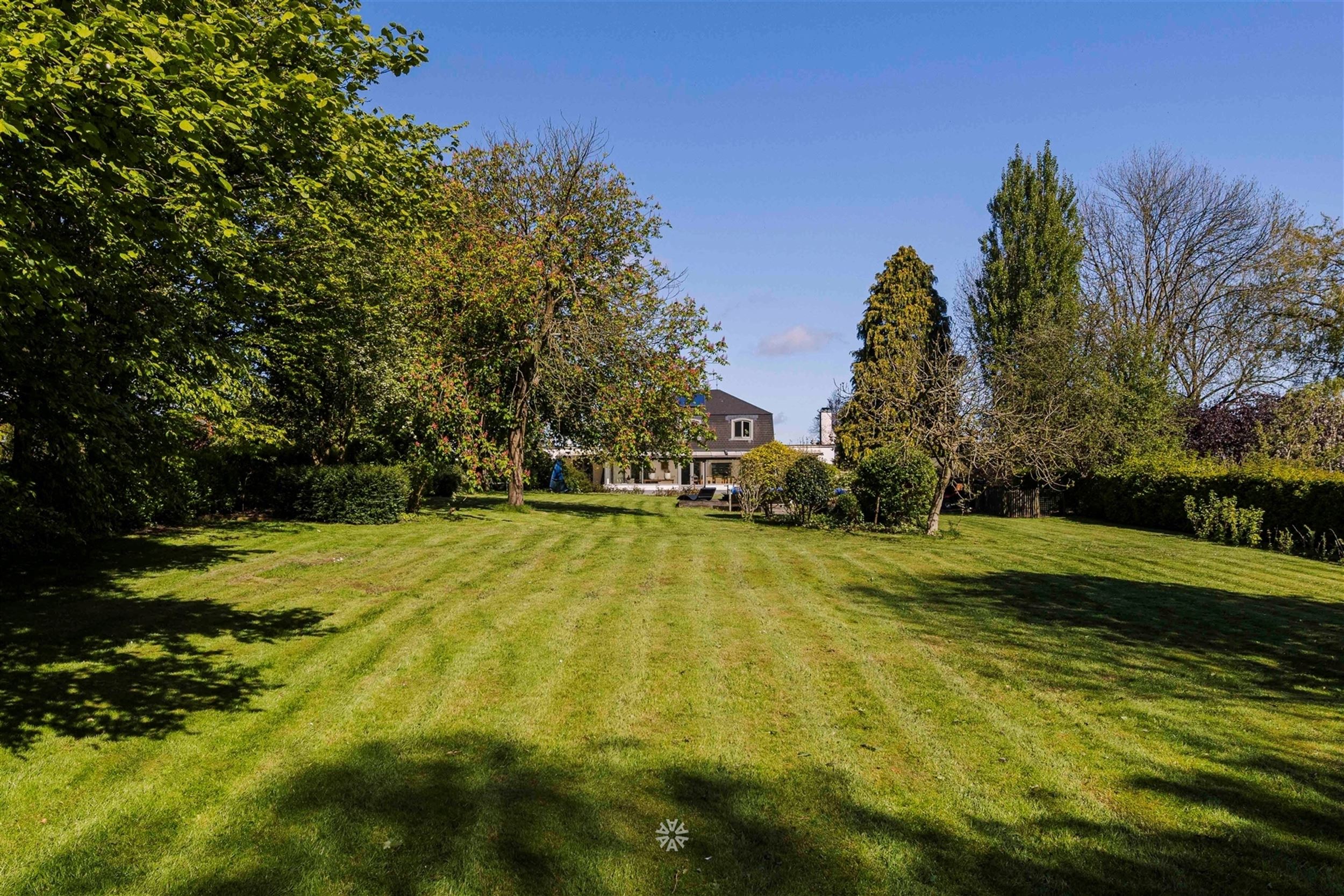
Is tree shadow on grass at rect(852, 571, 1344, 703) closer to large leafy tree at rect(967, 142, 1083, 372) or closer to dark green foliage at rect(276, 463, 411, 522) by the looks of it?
dark green foliage at rect(276, 463, 411, 522)

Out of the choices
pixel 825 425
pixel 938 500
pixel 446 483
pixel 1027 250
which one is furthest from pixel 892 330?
pixel 825 425

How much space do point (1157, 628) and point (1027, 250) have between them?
31.4 m

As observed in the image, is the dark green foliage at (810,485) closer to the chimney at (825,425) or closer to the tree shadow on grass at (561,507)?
the tree shadow on grass at (561,507)

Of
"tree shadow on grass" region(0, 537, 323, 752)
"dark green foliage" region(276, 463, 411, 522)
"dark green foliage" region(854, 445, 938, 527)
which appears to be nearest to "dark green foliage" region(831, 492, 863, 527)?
"dark green foliage" region(854, 445, 938, 527)

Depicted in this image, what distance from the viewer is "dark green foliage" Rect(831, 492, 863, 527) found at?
66.9 ft

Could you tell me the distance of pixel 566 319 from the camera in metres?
24.4

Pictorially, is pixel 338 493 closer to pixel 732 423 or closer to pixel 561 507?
pixel 561 507

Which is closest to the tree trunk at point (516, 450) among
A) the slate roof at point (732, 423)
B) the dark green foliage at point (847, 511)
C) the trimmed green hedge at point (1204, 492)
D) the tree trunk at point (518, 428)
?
the tree trunk at point (518, 428)

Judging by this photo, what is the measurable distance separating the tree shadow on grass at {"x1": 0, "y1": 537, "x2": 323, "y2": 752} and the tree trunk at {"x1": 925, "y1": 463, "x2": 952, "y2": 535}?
51.3ft

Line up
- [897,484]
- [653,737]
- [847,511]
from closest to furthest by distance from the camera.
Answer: [653,737] → [897,484] → [847,511]

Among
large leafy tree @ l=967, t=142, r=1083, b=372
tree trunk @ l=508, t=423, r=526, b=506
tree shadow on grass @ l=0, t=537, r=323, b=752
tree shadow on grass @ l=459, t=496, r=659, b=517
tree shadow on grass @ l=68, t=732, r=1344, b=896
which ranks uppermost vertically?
large leafy tree @ l=967, t=142, r=1083, b=372

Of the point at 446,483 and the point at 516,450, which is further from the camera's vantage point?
the point at 446,483

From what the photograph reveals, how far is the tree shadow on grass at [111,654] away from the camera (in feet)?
20.7

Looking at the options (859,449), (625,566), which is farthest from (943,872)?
(859,449)
